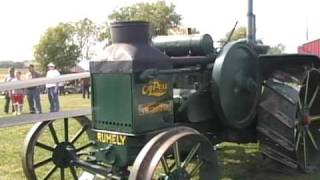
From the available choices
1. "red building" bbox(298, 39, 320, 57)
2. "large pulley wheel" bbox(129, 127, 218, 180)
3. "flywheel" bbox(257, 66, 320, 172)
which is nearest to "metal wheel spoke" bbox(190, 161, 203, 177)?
"large pulley wheel" bbox(129, 127, 218, 180)

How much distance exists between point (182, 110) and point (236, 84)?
2.11 ft

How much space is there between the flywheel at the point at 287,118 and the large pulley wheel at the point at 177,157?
1471 millimetres

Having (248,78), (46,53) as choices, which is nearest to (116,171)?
(248,78)

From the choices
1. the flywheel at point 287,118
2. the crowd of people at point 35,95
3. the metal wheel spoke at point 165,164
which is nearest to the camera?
the metal wheel spoke at point 165,164

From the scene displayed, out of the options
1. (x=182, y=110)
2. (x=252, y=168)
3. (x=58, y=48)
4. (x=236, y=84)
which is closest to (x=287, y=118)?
(x=236, y=84)

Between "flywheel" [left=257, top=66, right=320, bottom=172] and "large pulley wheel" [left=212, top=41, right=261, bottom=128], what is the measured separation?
0.66 ft

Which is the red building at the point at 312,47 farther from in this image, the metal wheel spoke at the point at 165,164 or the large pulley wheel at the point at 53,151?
the metal wheel spoke at the point at 165,164

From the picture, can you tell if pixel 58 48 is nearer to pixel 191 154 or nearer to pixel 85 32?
pixel 85 32

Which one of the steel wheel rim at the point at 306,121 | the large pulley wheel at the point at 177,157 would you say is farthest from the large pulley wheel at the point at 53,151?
the steel wheel rim at the point at 306,121

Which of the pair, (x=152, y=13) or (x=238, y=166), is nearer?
(x=238, y=166)

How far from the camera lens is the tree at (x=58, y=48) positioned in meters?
63.4

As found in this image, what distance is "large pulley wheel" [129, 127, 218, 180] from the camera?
373 cm

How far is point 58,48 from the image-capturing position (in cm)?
6538

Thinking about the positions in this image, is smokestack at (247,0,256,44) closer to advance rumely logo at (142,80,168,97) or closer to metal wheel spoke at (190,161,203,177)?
advance rumely logo at (142,80,168,97)
